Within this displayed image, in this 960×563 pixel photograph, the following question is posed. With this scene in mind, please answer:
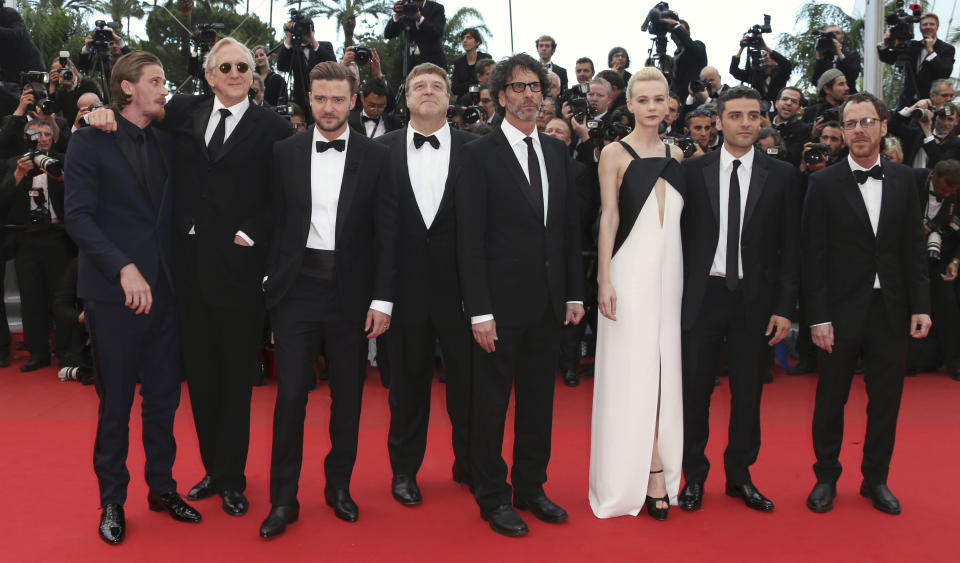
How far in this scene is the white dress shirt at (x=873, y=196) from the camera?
352cm

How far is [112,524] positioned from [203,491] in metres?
0.51

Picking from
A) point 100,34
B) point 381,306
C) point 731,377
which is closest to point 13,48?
point 100,34

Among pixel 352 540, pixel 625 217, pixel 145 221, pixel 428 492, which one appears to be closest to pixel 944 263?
pixel 625 217

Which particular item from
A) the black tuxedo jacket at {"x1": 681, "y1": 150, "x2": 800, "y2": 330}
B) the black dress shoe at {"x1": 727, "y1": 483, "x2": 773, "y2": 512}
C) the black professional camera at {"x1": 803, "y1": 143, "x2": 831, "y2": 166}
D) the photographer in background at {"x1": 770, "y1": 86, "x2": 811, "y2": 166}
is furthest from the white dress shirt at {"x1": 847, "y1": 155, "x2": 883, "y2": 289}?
the photographer in background at {"x1": 770, "y1": 86, "x2": 811, "y2": 166}

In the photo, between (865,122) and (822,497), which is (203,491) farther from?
(865,122)

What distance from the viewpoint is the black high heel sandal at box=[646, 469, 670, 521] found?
135 inches

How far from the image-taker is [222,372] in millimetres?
3582

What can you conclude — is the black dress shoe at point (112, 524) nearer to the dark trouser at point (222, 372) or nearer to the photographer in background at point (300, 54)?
the dark trouser at point (222, 372)

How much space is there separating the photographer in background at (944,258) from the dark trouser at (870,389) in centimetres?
291

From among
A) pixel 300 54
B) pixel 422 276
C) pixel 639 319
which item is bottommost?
pixel 639 319

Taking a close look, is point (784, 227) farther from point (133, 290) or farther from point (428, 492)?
point (133, 290)

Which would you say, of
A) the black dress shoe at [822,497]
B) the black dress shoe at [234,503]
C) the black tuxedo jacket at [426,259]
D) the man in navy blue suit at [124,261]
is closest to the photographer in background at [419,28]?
the black tuxedo jacket at [426,259]

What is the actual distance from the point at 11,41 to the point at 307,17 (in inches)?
133

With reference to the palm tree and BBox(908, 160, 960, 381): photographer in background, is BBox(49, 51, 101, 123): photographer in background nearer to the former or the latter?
BBox(908, 160, 960, 381): photographer in background
